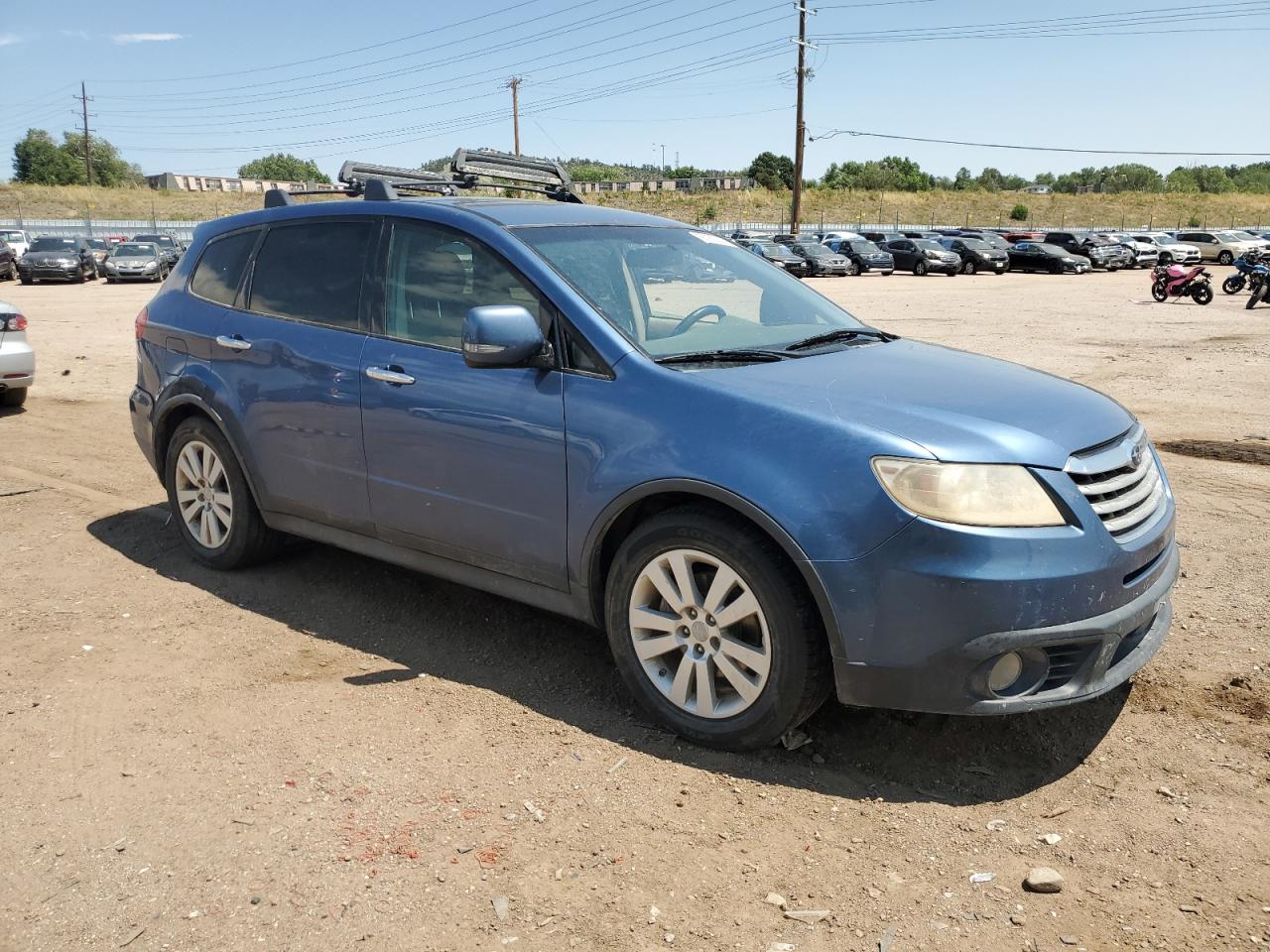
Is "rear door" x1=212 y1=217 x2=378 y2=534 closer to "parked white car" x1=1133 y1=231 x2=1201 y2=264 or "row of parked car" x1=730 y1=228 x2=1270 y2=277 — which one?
"row of parked car" x1=730 y1=228 x2=1270 y2=277

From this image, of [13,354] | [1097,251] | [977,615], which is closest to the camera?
[977,615]

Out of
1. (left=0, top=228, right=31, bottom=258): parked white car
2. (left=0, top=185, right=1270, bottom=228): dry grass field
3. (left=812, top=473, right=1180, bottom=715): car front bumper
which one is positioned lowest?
(left=812, top=473, right=1180, bottom=715): car front bumper

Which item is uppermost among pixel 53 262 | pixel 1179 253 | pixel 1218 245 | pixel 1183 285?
pixel 1218 245

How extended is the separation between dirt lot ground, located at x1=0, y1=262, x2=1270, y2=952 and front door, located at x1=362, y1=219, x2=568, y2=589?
56 cm

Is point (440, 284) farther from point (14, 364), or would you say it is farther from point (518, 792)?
point (14, 364)

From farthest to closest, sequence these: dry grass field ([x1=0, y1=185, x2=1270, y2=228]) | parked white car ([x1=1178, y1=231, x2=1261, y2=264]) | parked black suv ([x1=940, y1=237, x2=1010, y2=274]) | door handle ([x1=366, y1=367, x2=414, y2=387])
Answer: dry grass field ([x1=0, y1=185, x2=1270, y2=228]) < parked white car ([x1=1178, y1=231, x2=1261, y2=264]) < parked black suv ([x1=940, y1=237, x2=1010, y2=274]) < door handle ([x1=366, y1=367, x2=414, y2=387])

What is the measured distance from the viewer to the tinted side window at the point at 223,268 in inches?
203

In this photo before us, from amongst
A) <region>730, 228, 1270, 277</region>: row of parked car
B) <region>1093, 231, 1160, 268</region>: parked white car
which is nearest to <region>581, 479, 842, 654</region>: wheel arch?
<region>730, 228, 1270, 277</region>: row of parked car

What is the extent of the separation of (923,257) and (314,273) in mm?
41035

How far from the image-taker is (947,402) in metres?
3.39

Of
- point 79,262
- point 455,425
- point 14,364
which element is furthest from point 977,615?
point 79,262

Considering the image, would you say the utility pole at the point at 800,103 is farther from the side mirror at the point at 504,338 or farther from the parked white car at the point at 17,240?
the side mirror at the point at 504,338

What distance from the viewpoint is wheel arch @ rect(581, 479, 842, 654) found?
10.3ft

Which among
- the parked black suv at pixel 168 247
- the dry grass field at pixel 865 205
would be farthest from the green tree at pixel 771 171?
the parked black suv at pixel 168 247
